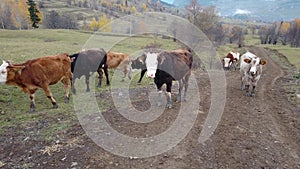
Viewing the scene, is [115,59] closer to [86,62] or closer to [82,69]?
[86,62]

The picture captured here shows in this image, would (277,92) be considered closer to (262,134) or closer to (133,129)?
(262,134)

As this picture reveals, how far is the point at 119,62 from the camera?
15.5 meters

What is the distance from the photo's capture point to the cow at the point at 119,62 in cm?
1505

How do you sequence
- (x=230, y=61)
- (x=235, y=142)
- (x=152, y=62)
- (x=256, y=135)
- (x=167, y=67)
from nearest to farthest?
(x=235, y=142)
(x=256, y=135)
(x=152, y=62)
(x=167, y=67)
(x=230, y=61)

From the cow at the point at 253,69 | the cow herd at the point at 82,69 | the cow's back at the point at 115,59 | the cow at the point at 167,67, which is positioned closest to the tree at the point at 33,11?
the cow's back at the point at 115,59

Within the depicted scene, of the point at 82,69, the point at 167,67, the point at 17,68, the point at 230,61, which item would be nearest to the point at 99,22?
the point at 230,61

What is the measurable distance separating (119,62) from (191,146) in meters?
10.2

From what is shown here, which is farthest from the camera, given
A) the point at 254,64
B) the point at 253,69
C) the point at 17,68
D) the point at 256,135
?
the point at 254,64

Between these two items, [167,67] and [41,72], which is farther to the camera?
[167,67]

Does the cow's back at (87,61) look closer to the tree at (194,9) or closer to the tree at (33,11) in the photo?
the tree at (194,9)

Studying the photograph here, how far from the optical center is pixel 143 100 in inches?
416

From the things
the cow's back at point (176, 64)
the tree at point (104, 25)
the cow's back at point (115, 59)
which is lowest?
the cow's back at point (115, 59)

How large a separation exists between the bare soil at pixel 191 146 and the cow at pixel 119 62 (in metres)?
6.46

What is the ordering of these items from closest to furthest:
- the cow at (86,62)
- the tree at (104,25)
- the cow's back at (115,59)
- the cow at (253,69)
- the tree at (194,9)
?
the cow at (253,69), the cow at (86,62), the cow's back at (115,59), the tree at (194,9), the tree at (104,25)
